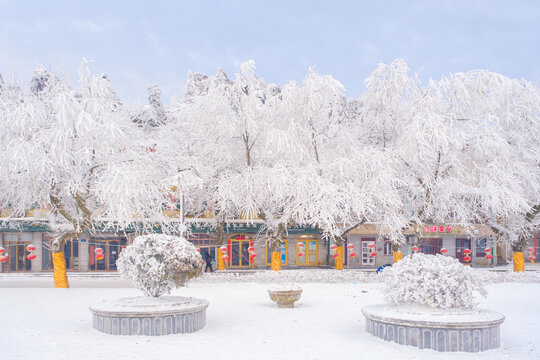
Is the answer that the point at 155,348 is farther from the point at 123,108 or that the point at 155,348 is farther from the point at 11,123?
the point at 123,108

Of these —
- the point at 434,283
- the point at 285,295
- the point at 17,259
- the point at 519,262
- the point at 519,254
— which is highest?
the point at 434,283

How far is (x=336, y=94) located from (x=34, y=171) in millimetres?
13995

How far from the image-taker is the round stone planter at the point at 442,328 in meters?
11.1

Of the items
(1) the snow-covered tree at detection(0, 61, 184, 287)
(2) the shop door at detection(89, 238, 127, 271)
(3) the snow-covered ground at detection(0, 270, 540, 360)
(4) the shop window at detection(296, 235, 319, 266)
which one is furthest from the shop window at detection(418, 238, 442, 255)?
(1) the snow-covered tree at detection(0, 61, 184, 287)

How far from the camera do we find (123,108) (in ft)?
81.3

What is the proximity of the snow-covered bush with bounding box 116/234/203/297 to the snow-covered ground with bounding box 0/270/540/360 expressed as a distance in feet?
5.16

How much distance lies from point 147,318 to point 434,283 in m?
6.71

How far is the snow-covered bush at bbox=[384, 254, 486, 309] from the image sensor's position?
39.9ft

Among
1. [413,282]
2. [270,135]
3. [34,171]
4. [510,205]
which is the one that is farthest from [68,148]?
[510,205]

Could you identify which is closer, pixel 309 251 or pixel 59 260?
pixel 59 260

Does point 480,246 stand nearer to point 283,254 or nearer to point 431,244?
point 431,244

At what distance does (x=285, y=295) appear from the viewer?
17266 millimetres

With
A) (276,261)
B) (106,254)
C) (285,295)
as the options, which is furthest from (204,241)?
(285,295)

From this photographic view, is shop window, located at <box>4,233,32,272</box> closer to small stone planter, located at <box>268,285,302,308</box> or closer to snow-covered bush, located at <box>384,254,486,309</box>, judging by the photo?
small stone planter, located at <box>268,285,302,308</box>
